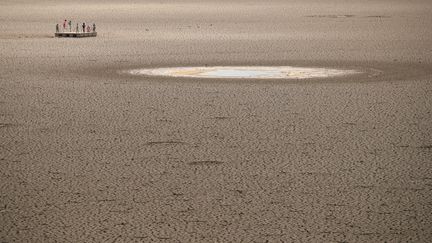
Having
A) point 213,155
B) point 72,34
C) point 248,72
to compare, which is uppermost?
point 213,155

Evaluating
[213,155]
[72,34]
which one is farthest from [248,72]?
[72,34]

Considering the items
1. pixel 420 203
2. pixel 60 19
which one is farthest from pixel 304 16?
pixel 420 203

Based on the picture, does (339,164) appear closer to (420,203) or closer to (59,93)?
(420,203)

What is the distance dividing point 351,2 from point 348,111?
2071 inches

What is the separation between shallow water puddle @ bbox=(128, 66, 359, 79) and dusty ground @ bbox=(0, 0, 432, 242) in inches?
25.3

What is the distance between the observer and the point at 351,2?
208 feet

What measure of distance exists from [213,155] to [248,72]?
8.54 m

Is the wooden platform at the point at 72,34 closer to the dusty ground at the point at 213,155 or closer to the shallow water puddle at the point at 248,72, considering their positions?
the dusty ground at the point at 213,155

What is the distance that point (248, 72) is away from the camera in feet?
56.7

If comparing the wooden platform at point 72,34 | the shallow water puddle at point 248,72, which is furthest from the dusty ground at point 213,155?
the wooden platform at point 72,34

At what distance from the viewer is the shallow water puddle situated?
16.5 m

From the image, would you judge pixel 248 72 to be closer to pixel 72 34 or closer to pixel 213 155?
pixel 213 155

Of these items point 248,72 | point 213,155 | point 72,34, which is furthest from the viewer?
point 72,34

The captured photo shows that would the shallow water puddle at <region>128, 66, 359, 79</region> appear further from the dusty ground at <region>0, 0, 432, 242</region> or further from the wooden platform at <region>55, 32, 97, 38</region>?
the wooden platform at <region>55, 32, 97, 38</region>
